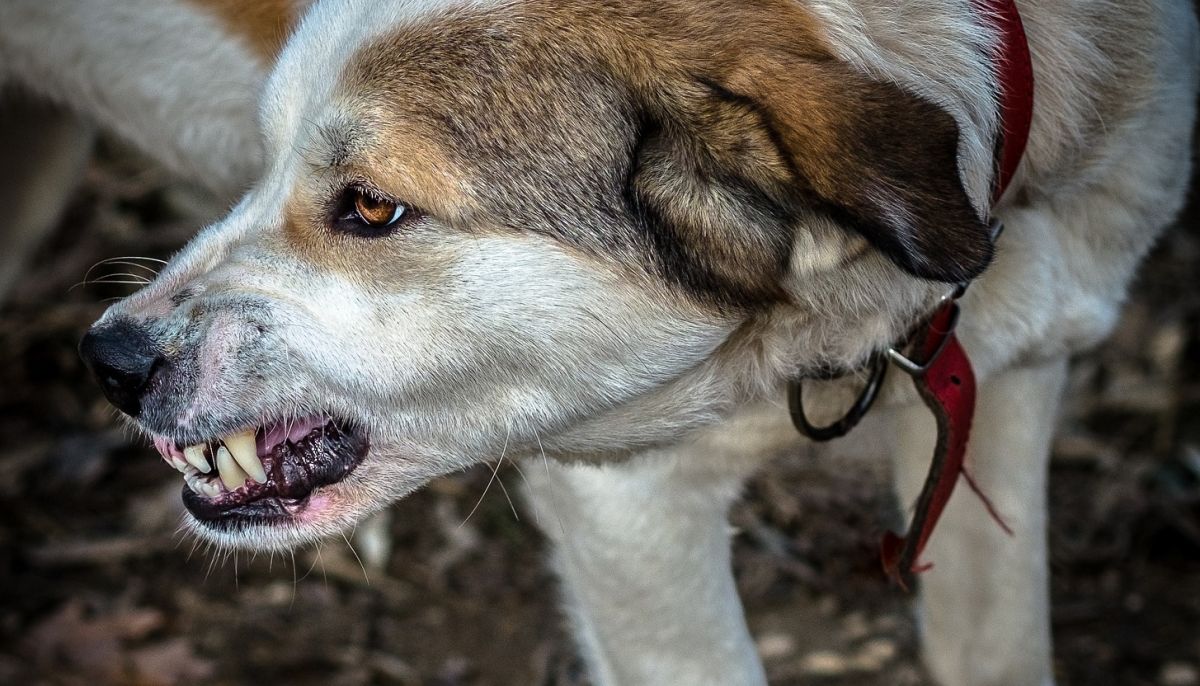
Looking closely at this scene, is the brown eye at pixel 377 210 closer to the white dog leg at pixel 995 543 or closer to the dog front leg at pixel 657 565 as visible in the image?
the dog front leg at pixel 657 565

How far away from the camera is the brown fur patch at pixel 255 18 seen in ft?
9.80

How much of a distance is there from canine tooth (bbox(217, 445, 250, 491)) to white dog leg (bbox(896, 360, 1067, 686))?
4.28 feet

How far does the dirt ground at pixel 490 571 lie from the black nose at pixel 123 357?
152 cm

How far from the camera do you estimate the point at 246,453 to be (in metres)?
2.11

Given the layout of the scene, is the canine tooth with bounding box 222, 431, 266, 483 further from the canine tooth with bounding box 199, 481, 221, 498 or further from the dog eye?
the dog eye

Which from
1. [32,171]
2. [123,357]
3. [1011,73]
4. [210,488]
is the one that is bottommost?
[32,171]

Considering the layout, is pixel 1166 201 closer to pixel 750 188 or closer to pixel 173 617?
pixel 750 188

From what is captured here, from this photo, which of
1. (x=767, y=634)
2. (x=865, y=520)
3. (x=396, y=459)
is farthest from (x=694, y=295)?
(x=865, y=520)

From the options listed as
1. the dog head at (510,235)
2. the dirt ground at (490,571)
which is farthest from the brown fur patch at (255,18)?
the dirt ground at (490,571)

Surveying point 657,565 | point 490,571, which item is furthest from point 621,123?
point 490,571

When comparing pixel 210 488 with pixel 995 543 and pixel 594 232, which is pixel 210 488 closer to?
pixel 594 232

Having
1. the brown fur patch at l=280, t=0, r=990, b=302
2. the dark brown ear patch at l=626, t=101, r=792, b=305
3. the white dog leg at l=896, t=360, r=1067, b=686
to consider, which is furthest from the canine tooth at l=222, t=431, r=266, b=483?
the white dog leg at l=896, t=360, r=1067, b=686

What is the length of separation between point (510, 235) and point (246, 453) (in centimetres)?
54

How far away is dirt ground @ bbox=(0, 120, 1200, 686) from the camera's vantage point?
337cm
